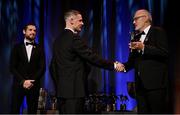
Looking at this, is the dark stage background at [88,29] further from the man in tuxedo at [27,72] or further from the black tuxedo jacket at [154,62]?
the black tuxedo jacket at [154,62]

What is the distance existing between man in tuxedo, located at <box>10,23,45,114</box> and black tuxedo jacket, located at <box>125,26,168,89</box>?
1432 millimetres

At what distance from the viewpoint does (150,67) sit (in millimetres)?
4062

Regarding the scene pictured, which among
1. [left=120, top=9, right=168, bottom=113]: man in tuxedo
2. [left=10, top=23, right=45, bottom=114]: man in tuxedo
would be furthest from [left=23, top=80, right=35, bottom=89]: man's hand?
[left=120, top=9, right=168, bottom=113]: man in tuxedo

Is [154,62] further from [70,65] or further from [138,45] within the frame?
[70,65]

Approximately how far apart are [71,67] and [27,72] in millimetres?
900

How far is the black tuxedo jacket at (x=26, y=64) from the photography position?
4.80 m

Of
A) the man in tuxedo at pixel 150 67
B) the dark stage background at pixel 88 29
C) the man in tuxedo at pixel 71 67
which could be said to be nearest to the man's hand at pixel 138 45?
the man in tuxedo at pixel 150 67

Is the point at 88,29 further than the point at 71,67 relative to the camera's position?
Yes

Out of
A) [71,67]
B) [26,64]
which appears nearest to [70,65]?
[71,67]

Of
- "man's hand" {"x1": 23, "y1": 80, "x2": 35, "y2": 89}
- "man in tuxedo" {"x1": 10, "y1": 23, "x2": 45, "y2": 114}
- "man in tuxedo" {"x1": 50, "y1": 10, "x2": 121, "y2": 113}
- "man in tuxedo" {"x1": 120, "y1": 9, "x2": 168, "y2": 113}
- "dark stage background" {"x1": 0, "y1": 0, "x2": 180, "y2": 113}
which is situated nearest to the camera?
"man in tuxedo" {"x1": 120, "y1": 9, "x2": 168, "y2": 113}

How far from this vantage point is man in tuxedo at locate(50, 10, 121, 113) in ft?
13.7

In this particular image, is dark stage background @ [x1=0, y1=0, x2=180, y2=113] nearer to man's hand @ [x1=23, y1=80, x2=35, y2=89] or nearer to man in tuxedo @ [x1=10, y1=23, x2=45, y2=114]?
man in tuxedo @ [x1=10, y1=23, x2=45, y2=114]

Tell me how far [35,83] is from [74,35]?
951mm

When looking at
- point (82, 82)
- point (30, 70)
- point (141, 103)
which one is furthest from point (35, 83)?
point (141, 103)
